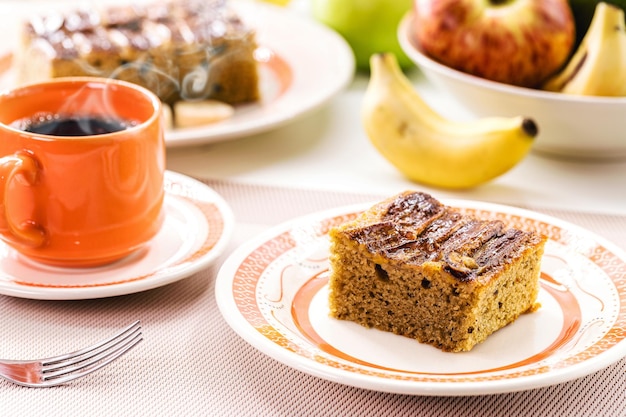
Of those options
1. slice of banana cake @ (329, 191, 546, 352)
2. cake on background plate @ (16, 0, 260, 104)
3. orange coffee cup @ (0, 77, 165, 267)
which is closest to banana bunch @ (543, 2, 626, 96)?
slice of banana cake @ (329, 191, 546, 352)

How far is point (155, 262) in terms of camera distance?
1219mm

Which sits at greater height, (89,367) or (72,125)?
(72,125)

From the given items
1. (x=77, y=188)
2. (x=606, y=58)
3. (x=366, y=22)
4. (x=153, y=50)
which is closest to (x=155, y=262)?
(x=77, y=188)

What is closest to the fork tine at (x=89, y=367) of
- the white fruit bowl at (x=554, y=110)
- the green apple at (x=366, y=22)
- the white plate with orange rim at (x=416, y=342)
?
the white plate with orange rim at (x=416, y=342)

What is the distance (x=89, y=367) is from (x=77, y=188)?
241mm

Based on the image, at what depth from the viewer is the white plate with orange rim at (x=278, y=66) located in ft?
5.48

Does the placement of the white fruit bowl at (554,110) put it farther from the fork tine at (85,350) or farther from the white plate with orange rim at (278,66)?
the fork tine at (85,350)

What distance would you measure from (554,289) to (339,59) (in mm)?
965

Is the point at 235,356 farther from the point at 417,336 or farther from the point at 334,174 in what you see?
the point at 334,174

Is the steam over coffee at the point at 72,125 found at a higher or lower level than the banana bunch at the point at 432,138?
higher

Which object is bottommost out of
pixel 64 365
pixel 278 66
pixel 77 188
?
pixel 278 66

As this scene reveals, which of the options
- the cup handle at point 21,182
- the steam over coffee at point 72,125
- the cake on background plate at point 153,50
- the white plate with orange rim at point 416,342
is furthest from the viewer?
the cake on background plate at point 153,50

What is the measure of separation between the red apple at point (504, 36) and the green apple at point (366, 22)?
408 millimetres

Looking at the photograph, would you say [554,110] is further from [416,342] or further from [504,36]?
[416,342]
